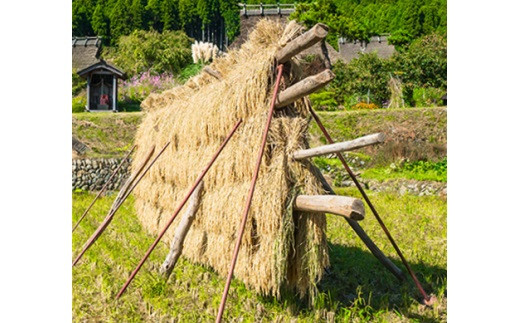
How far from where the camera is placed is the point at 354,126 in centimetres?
1326

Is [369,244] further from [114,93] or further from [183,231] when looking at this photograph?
[114,93]

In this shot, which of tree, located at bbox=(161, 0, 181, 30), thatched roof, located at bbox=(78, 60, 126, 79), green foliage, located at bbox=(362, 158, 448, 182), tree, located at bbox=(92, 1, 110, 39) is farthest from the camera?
tree, located at bbox=(161, 0, 181, 30)

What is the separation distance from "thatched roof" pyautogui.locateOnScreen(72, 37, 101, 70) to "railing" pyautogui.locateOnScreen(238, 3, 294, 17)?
10.3 meters

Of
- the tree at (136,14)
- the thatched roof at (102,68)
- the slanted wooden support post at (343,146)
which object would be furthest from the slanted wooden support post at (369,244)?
the tree at (136,14)

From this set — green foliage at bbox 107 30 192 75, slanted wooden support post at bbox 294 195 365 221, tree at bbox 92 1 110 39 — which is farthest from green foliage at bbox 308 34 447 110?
slanted wooden support post at bbox 294 195 365 221

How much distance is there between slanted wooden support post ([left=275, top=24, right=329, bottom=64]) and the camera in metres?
2.98

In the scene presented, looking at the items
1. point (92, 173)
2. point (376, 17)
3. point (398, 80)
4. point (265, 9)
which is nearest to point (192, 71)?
point (92, 173)

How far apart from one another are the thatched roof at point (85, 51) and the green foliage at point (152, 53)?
1.24m

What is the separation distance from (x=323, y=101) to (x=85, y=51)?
42.0 feet

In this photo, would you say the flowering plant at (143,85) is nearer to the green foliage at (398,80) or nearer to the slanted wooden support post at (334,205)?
the green foliage at (398,80)

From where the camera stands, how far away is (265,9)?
29.8 metres

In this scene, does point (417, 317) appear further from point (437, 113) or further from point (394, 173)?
point (437, 113)

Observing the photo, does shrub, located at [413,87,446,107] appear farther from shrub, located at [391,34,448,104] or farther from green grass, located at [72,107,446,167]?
green grass, located at [72,107,446,167]
